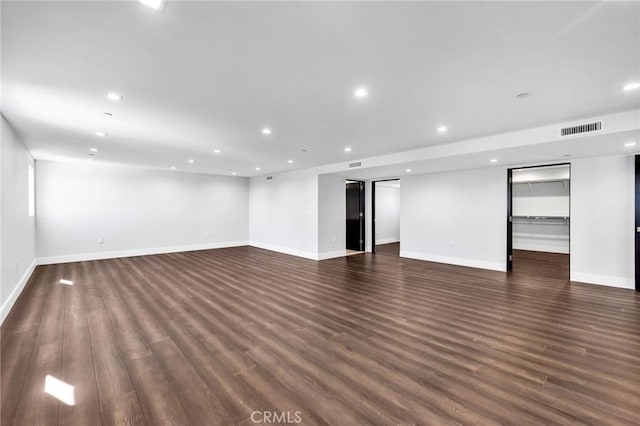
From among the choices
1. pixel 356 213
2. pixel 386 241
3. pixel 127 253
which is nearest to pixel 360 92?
pixel 356 213

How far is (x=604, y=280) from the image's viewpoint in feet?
16.5

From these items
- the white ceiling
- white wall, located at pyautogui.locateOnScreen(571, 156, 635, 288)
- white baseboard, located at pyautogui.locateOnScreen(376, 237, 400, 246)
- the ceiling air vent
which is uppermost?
the white ceiling

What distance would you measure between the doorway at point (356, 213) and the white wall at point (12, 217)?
7303 millimetres

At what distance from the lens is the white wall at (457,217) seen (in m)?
6.31

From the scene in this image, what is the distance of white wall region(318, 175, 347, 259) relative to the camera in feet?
25.1

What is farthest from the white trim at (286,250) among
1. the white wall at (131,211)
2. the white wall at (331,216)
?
the white wall at (131,211)

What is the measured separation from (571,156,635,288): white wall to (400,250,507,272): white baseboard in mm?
1279

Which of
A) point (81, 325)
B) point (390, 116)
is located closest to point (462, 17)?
point (390, 116)

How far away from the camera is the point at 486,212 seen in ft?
21.2

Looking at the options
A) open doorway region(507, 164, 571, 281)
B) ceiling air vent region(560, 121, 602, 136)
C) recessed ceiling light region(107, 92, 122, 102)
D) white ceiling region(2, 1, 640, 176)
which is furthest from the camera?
open doorway region(507, 164, 571, 281)

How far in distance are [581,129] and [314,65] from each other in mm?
3693

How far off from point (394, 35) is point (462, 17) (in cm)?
40

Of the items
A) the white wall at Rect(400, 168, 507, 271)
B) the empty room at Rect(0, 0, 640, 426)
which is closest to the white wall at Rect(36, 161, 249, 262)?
the empty room at Rect(0, 0, 640, 426)

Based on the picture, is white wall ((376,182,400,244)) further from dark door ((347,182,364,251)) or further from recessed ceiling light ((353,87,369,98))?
recessed ceiling light ((353,87,369,98))
